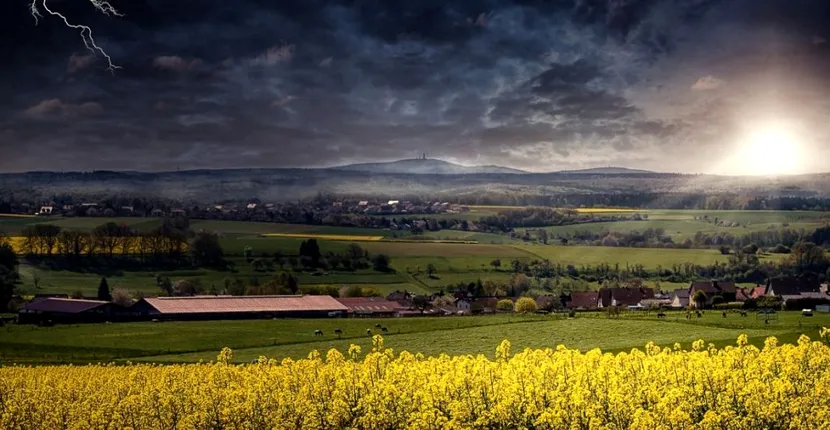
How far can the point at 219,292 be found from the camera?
Result: 364ft

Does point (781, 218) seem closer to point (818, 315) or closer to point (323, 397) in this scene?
point (818, 315)

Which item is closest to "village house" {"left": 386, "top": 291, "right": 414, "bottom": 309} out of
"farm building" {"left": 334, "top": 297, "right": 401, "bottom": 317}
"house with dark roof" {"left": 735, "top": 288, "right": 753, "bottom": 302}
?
"farm building" {"left": 334, "top": 297, "right": 401, "bottom": 317}

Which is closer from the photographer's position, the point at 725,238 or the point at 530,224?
the point at 725,238

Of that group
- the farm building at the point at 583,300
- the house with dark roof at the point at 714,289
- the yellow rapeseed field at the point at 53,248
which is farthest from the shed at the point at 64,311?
the house with dark roof at the point at 714,289

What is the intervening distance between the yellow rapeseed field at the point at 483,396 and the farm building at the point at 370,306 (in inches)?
2611

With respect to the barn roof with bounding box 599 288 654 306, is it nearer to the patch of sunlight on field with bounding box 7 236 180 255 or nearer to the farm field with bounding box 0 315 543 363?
the farm field with bounding box 0 315 543 363

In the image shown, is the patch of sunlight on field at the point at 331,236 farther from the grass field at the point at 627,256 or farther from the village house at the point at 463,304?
the village house at the point at 463,304

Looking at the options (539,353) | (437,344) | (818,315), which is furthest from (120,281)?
(539,353)

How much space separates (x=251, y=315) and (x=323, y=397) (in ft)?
209

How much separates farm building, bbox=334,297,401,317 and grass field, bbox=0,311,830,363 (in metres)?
16.0

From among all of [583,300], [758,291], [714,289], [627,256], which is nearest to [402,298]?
[583,300]

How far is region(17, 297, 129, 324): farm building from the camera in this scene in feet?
277

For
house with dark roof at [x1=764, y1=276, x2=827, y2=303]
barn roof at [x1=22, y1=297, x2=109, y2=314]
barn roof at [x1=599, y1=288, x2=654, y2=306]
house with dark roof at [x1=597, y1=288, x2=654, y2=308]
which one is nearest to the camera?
barn roof at [x1=22, y1=297, x2=109, y2=314]

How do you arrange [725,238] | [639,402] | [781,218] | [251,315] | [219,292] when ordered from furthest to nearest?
1. [781,218]
2. [725,238]
3. [219,292]
4. [251,315]
5. [639,402]
